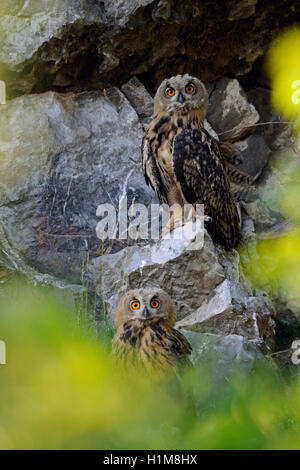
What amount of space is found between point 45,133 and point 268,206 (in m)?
2.21

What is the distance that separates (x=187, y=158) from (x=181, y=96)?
1.65 ft

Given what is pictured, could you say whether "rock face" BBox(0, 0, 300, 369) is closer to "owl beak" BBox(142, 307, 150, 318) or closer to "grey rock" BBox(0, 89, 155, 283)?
"grey rock" BBox(0, 89, 155, 283)

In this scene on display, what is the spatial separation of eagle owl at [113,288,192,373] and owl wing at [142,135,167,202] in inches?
56.6

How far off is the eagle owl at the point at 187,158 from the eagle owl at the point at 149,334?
1299 mm

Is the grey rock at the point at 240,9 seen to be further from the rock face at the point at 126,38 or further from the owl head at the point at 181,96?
the owl head at the point at 181,96

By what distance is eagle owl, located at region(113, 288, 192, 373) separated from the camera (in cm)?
306

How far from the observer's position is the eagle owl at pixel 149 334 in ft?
10.0

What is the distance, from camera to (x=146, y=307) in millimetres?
3250

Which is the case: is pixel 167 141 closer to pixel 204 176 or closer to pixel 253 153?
pixel 204 176

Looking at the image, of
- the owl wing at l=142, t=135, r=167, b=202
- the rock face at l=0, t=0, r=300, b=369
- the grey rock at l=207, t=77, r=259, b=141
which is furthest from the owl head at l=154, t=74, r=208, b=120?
the grey rock at l=207, t=77, r=259, b=141

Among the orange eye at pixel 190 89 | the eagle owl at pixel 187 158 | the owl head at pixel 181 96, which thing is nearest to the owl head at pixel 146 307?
the eagle owl at pixel 187 158

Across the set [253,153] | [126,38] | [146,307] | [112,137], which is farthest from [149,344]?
[253,153]

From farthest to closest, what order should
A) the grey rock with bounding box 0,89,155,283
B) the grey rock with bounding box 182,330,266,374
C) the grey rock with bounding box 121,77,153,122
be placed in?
the grey rock with bounding box 121,77,153,122 < the grey rock with bounding box 0,89,155,283 < the grey rock with bounding box 182,330,266,374

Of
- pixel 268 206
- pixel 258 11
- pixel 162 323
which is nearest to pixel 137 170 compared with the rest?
pixel 268 206
